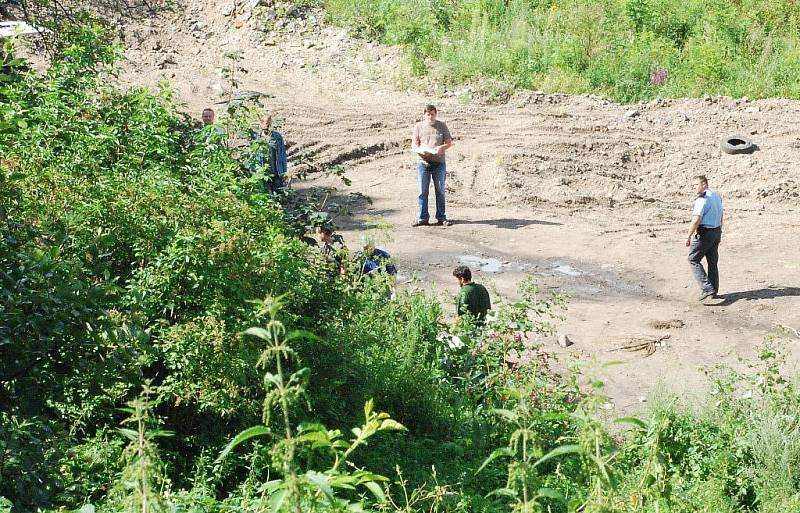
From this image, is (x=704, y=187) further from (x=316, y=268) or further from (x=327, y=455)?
(x=327, y=455)

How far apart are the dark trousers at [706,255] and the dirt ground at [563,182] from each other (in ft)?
0.82

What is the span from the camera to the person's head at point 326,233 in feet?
27.7

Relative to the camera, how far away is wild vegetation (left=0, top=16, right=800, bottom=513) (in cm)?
427

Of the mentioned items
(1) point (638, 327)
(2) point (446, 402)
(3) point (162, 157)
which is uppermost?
(3) point (162, 157)

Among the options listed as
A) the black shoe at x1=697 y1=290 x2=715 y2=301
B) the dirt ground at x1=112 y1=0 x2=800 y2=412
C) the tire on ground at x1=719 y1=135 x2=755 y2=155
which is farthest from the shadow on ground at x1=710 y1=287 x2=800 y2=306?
the tire on ground at x1=719 y1=135 x2=755 y2=155

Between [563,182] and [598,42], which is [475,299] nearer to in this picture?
[563,182]

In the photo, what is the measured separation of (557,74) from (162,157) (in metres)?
14.2

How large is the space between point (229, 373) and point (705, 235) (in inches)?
294

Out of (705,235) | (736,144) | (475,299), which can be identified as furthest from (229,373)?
(736,144)

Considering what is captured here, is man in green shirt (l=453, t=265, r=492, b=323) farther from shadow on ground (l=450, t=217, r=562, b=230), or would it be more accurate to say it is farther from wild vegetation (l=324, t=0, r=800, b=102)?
wild vegetation (l=324, t=0, r=800, b=102)

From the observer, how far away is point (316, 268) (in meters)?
7.36

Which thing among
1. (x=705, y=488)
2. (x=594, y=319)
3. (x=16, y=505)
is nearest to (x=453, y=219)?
(x=594, y=319)

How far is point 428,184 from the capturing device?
1457 centimetres

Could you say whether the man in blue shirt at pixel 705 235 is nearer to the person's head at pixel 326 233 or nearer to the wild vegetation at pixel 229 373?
the wild vegetation at pixel 229 373
